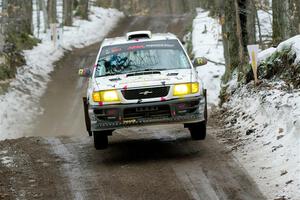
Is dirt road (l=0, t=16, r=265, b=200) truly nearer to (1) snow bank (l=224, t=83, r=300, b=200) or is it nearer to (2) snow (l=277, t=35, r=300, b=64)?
(1) snow bank (l=224, t=83, r=300, b=200)

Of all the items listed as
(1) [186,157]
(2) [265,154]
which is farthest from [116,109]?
(2) [265,154]

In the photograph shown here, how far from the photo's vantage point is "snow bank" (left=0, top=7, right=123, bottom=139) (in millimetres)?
17734

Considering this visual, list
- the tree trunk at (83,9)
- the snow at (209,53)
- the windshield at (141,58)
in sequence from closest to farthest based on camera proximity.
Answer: the windshield at (141,58)
the snow at (209,53)
the tree trunk at (83,9)

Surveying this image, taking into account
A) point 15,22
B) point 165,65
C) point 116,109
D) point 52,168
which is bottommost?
point 52,168

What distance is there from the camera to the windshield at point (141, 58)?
958cm

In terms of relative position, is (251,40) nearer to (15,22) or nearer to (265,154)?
(265,154)

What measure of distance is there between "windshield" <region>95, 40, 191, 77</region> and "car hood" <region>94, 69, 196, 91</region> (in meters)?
0.33

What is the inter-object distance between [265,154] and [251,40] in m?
7.34

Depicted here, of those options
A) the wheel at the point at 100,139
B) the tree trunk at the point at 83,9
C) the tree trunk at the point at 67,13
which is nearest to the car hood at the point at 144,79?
the wheel at the point at 100,139

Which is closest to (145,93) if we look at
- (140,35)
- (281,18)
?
(140,35)

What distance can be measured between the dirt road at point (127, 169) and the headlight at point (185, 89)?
1.10 metres

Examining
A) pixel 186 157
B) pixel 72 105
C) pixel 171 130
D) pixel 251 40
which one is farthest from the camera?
A: pixel 72 105

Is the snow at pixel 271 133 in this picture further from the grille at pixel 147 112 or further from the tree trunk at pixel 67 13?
the tree trunk at pixel 67 13

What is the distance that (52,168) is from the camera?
8906mm
